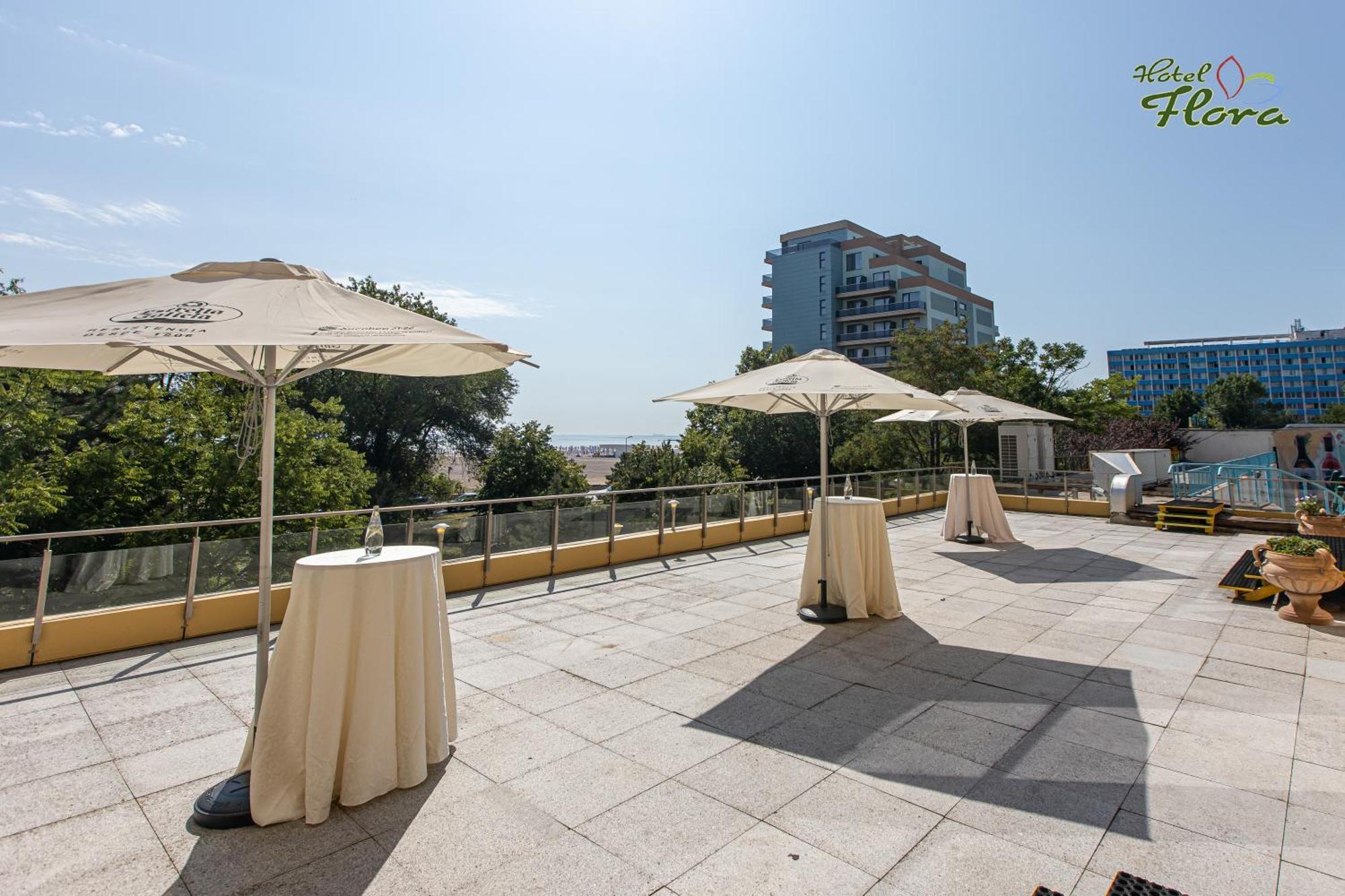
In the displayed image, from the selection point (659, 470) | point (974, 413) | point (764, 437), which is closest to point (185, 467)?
point (659, 470)

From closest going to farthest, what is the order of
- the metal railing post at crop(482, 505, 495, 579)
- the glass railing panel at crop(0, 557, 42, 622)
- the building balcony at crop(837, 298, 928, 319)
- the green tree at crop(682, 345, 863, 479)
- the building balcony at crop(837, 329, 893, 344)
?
the glass railing panel at crop(0, 557, 42, 622)
the metal railing post at crop(482, 505, 495, 579)
the green tree at crop(682, 345, 863, 479)
the building balcony at crop(837, 298, 928, 319)
the building balcony at crop(837, 329, 893, 344)

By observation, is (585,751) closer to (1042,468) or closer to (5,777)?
(5,777)

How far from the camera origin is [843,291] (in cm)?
6322

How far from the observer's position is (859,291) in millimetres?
62125

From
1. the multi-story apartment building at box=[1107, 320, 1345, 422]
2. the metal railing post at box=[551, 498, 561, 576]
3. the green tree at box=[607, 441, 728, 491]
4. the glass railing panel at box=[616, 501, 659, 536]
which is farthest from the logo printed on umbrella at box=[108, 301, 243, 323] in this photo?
the multi-story apartment building at box=[1107, 320, 1345, 422]

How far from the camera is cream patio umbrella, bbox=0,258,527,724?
2.40 metres

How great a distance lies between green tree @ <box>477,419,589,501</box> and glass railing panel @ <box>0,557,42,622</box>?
2200 centimetres

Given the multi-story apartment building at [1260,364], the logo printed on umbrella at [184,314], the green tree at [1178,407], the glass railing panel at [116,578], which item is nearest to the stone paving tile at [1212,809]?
the logo printed on umbrella at [184,314]

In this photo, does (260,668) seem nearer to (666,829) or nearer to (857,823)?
(666,829)

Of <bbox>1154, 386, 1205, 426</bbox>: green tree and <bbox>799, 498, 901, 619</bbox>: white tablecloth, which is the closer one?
<bbox>799, 498, 901, 619</bbox>: white tablecloth

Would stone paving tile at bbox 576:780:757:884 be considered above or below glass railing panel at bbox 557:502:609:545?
below

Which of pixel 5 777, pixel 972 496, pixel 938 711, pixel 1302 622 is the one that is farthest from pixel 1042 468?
pixel 5 777

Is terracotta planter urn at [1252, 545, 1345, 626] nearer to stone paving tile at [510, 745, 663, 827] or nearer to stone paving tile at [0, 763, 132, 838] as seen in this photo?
stone paving tile at [510, 745, 663, 827]

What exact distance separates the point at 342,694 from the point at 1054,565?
9270mm
